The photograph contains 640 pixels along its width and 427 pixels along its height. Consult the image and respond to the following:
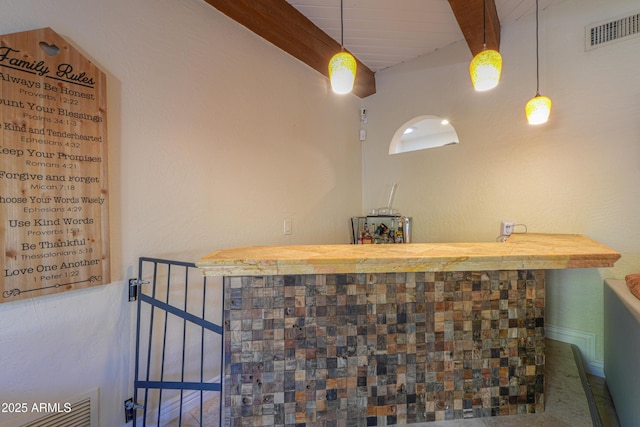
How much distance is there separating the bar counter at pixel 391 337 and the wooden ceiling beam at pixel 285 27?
165cm

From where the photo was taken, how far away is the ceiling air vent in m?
1.73

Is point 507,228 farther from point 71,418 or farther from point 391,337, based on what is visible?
point 71,418

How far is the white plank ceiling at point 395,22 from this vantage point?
1968 mm

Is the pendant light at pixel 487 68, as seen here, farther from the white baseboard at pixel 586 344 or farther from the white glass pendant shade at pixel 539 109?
the white baseboard at pixel 586 344

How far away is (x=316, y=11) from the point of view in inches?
80.5


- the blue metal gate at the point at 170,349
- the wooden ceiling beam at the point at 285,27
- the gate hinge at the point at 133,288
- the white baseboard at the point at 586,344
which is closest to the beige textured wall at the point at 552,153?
the white baseboard at the point at 586,344

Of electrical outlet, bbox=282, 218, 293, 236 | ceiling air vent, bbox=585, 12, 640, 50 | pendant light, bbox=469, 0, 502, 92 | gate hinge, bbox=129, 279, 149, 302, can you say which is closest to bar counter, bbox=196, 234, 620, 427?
gate hinge, bbox=129, 279, 149, 302

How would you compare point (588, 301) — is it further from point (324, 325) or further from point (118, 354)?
point (118, 354)

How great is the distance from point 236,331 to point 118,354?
2.73 ft

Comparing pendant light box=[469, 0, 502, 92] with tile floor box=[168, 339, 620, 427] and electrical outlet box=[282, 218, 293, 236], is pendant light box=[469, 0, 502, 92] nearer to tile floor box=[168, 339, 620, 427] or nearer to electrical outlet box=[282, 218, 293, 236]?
tile floor box=[168, 339, 620, 427]

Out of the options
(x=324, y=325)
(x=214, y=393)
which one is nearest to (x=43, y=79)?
(x=324, y=325)

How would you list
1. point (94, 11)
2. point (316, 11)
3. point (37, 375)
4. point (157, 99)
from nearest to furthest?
point (37, 375) < point (94, 11) < point (157, 99) < point (316, 11)

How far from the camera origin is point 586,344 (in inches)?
72.9

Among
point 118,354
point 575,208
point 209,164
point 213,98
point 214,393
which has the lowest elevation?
point 214,393
